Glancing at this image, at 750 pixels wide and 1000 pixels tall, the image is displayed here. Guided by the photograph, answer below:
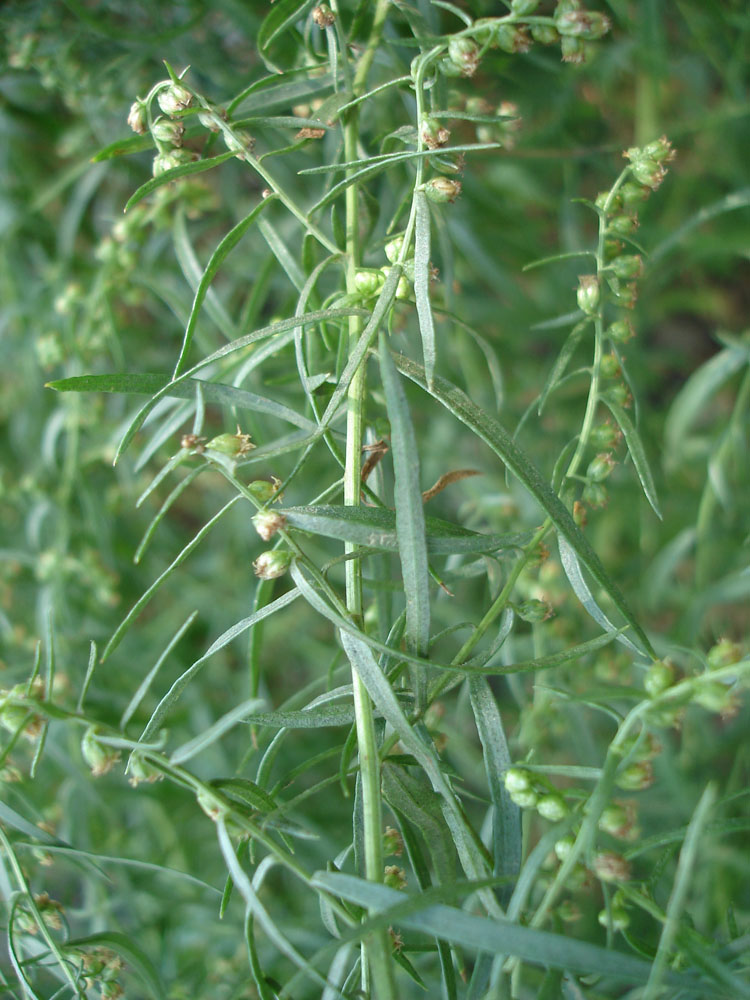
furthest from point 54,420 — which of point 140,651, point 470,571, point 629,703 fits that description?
point 629,703

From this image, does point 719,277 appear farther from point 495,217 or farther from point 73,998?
point 73,998

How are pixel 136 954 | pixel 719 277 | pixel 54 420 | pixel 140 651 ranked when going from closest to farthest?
pixel 136 954
pixel 54 420
pixel 140 651
pixel 719 277

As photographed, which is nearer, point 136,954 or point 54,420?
point 136,954

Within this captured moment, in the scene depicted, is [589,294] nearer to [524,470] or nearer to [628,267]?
[628,267]

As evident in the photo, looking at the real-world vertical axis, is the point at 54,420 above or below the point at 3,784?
above

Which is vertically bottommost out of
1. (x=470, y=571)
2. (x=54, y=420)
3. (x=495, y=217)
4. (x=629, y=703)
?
(x=629, y=703)

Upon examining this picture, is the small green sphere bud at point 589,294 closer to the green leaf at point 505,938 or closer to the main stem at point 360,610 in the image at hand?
the main stem at point 360,610

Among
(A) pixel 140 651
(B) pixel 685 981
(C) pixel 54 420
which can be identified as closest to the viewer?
(B) pixel 685 981

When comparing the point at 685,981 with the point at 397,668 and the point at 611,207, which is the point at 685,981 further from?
the point at 611,207
